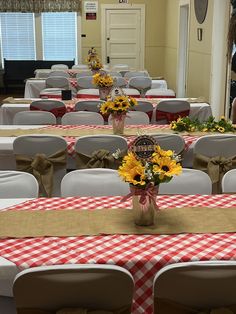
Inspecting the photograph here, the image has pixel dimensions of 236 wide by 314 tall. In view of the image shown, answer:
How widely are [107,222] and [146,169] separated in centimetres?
34

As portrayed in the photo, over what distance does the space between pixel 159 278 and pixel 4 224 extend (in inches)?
32.0

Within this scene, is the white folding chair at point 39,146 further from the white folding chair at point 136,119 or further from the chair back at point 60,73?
the chair back at point 60,73

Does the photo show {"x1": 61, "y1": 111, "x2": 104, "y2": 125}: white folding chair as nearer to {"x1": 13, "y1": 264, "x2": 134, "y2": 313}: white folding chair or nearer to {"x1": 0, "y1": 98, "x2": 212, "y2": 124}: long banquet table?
{"x1": 0, "y1": 98, "x2": 212, "y2": 124}: long banquet table

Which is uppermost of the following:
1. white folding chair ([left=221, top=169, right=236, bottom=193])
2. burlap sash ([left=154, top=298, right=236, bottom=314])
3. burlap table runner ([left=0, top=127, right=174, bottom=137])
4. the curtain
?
the curtain

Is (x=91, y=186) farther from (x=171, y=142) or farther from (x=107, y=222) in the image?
(x=171, y=142)

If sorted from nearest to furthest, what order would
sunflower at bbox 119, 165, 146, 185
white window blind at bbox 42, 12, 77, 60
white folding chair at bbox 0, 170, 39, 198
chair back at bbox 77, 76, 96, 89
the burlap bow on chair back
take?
sunflower at bbox 119, 165, 146, 185, white folding chair at bbox 0, 170, 39, 198, the burlap bow on chair back, chair back at bbox 77, 76, 96, 89, white window blind at bbox 42, 12, 77, 60

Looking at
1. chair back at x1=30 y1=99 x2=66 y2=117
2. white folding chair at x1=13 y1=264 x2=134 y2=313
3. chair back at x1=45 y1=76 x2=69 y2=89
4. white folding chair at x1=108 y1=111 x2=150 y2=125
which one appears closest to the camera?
white folding chair at x1=13 y1=264 x2=134 y2=313

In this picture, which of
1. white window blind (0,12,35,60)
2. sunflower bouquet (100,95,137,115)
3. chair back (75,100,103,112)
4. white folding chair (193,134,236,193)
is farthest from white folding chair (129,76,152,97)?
white window blind (0,12,35,60)

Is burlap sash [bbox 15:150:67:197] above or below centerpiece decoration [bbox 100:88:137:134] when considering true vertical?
below

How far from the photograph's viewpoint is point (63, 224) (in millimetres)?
2105

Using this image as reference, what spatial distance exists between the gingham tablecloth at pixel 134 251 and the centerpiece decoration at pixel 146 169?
7.6 inches

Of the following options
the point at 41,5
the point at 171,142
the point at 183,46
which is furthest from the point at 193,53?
the point at 171,142

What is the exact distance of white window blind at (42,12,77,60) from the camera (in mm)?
12453

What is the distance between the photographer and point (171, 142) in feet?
12.0
